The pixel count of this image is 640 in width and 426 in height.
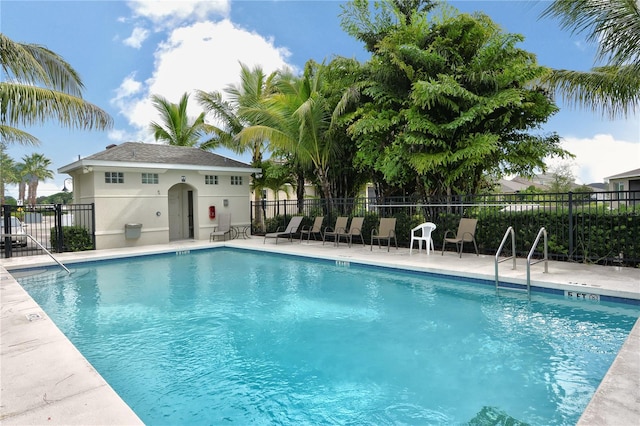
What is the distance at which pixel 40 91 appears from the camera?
893 centimetres

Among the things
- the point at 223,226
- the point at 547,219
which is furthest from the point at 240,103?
the point at 547,219

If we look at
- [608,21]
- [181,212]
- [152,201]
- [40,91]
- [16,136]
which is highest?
[608,21]

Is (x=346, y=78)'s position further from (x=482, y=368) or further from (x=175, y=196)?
(x=482, y=368)

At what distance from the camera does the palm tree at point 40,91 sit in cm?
853

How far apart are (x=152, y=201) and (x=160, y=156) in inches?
77.0

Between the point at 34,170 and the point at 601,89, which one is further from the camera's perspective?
the point at 34,170

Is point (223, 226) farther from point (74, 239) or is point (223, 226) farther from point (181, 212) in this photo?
point (74, 239)

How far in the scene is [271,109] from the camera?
48.0 ft

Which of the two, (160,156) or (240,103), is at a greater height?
(240,103)

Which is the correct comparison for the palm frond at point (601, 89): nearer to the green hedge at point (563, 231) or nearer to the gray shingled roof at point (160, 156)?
the green hedge at point (563, 231)

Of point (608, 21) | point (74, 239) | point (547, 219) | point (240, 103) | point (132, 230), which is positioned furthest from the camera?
point (240, 103)

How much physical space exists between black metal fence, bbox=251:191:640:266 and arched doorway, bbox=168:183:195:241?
8355 millimetres

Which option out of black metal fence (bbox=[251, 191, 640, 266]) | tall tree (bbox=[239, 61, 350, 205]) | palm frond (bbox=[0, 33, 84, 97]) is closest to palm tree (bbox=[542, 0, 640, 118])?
black metal fence (bbox=[251, 191, 640, 266])

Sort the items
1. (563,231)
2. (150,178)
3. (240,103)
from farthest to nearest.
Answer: (240,103), (150,178), (563,231)
